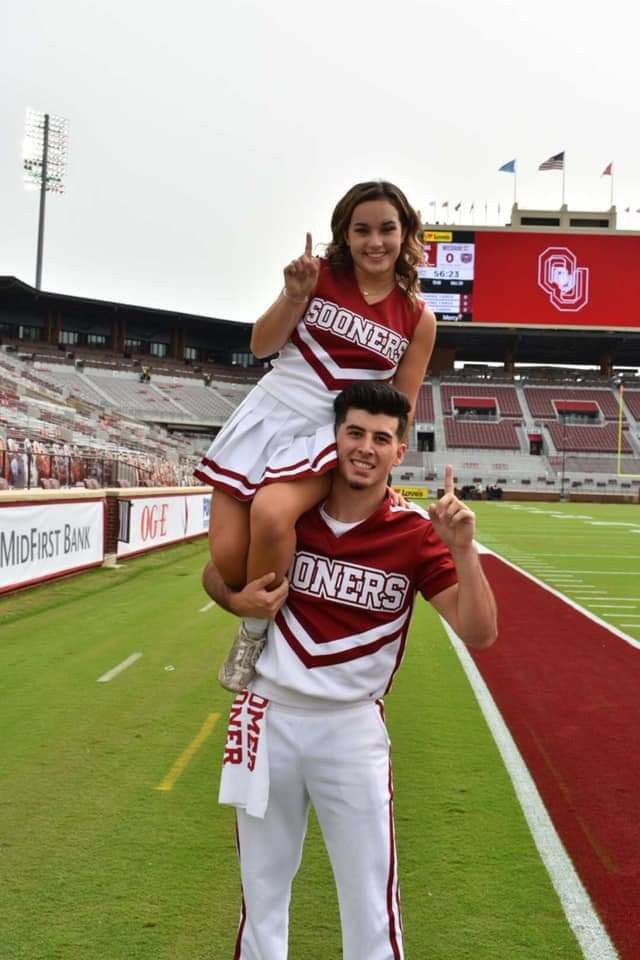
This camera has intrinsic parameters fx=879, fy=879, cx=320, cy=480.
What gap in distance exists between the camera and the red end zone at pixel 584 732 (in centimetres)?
345

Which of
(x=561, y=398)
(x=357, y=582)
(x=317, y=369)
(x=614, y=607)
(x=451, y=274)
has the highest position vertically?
(x=451, y=274)

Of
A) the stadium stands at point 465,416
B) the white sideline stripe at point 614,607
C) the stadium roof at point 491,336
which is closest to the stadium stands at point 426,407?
the stadium stands at point 465,416

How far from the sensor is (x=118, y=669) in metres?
7.03

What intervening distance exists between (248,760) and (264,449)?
0.83 metres

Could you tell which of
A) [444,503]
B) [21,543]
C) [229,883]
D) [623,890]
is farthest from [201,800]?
[21,543]

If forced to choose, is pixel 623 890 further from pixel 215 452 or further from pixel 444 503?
pixel 215 452

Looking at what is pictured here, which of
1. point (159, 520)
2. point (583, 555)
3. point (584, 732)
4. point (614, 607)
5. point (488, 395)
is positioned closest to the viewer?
point (584, 732)

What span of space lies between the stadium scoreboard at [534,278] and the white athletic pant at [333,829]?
54.8 metres

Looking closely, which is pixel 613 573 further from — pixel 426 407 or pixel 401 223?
pixel 426 407

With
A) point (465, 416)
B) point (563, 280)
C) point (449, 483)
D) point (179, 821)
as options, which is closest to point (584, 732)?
point (179, 821)

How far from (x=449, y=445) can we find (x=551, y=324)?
1030 centimetres

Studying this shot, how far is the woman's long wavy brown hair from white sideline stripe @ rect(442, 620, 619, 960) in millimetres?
2181

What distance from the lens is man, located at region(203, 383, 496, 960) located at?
2064mm

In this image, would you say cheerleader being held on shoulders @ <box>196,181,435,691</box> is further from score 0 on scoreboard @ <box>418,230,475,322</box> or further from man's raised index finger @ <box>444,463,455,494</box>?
score 0 on scoreboard @ <box>418,230,475,322</box>
